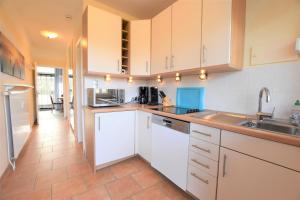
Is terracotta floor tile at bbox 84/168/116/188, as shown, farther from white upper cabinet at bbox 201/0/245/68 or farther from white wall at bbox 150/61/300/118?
white upper cabinet at bbox 201/0/245/68

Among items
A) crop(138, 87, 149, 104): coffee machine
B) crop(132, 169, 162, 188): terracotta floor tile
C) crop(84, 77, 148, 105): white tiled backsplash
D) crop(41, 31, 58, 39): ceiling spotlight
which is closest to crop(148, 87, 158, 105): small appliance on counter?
crop(138, 87, 149, 104): coffee machine

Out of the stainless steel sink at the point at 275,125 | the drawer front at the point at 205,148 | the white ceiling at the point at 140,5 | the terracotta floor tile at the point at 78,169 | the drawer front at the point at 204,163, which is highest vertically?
the white ceiling at the point at 140,5

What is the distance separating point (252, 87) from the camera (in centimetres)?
146

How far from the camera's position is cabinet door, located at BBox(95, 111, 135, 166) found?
186cm

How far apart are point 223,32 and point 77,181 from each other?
2.36 meters

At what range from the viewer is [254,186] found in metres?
0.96

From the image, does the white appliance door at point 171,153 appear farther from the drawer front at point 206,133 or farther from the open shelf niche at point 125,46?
the open shelf niche at point 125,46

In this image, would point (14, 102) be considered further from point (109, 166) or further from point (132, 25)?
point (132, 25)

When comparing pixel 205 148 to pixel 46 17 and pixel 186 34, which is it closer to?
pixel 186 34

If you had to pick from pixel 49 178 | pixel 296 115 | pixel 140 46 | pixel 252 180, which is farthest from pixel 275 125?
pixel 49 178

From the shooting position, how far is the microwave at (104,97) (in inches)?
79.2

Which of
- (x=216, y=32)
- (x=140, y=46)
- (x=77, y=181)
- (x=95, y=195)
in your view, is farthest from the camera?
(x=140, y=46)

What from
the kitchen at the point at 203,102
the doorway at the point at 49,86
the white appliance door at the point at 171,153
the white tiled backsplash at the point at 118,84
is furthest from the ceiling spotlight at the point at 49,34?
the doorway at the point at 49,86

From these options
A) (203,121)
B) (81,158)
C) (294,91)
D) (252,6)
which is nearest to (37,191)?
(81,158)
